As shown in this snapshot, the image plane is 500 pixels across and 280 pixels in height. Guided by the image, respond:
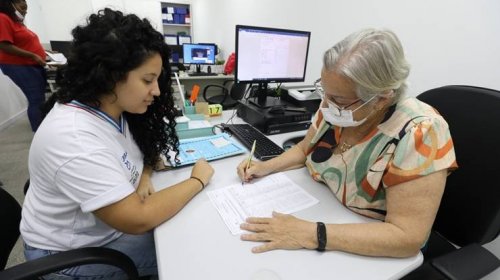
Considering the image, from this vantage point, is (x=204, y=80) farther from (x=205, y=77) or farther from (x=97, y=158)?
(x=97, y=158)

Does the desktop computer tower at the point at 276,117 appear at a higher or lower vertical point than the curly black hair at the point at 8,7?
lower

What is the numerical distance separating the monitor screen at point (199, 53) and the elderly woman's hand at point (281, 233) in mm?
3907

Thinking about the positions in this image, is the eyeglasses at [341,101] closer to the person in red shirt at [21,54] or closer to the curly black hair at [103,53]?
the curly black hair at [103,53]

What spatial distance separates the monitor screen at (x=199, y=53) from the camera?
411 cm

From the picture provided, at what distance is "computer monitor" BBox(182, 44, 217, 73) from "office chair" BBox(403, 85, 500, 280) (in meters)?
3.77

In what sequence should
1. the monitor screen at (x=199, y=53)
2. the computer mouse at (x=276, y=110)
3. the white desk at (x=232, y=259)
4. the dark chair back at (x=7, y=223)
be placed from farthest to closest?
the monitor screen at (x=199, y=53) → the computer mouse at (x=276, y=110) → the dark chair back at (x=7, y=223) → the white desk at (x=232, y=259)

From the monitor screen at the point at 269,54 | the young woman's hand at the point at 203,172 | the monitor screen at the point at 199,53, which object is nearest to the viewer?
the young woman's hand at the point at 203,172

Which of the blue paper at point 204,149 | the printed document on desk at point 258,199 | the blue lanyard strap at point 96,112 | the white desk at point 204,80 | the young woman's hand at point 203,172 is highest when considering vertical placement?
the blue lanyard strap at point 96,112

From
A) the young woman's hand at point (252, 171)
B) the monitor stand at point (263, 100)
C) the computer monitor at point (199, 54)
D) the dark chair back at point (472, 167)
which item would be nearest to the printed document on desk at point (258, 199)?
the young woman's hand at point (252, 171)

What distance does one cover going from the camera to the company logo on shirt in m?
0.83

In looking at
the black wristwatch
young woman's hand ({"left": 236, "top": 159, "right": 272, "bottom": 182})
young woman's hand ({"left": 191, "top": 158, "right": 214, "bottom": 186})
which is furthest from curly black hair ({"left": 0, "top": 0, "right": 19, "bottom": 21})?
the black wristwatch

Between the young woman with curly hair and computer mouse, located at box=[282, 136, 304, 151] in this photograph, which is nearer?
the young woman with curly hair

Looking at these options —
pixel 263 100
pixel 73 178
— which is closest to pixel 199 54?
pixel 263 100

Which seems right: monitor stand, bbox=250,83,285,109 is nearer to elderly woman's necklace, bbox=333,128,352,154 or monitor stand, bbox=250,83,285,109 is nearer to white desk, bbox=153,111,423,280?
elderly woman's necklace, bbox=333,128,352,154
